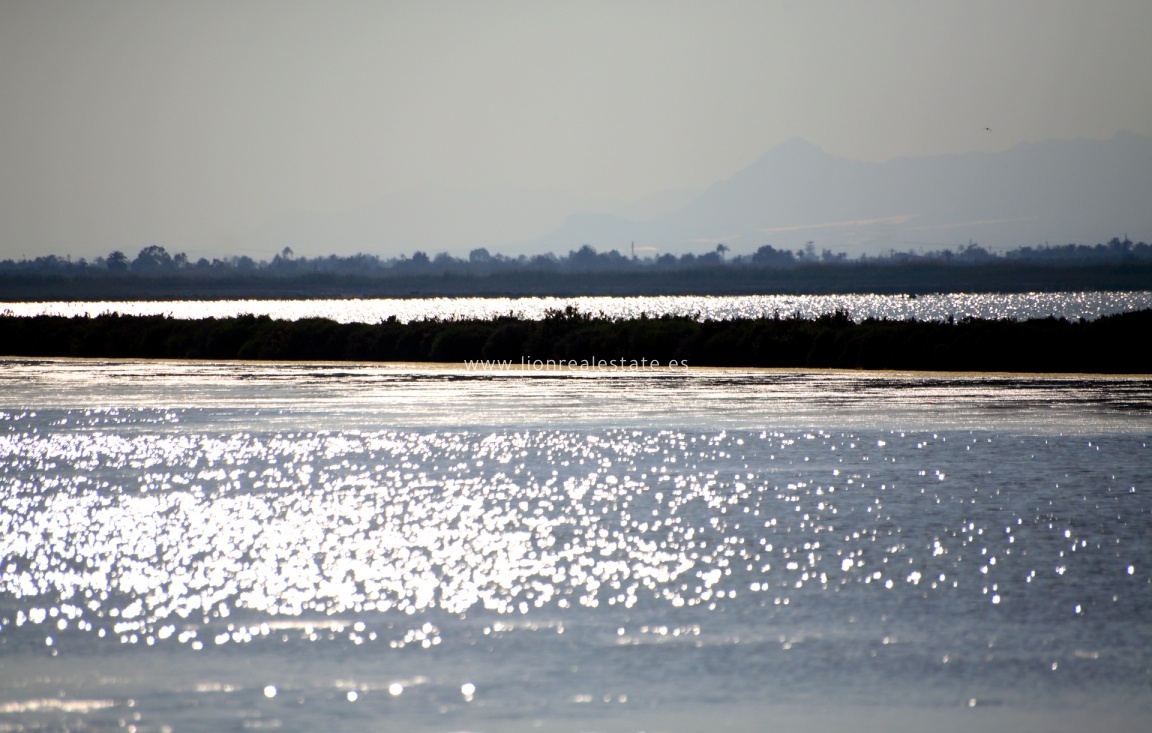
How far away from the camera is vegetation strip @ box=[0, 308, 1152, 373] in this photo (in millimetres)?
31750

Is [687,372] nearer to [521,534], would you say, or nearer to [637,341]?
[637,341]

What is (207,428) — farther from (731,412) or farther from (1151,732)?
(1151,732)

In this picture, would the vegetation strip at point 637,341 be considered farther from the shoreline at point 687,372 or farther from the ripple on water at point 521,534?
the ripple on water at point 521,534

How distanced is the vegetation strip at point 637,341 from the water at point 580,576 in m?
12.4

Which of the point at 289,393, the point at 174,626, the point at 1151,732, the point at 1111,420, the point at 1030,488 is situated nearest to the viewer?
the point at 1151,732

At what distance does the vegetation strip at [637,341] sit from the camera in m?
31.8

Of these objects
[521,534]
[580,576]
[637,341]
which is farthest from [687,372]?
[580,576]

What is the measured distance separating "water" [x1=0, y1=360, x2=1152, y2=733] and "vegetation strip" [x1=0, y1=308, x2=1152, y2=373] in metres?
12.4

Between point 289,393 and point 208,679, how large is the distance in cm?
2052

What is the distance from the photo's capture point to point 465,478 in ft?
48.1

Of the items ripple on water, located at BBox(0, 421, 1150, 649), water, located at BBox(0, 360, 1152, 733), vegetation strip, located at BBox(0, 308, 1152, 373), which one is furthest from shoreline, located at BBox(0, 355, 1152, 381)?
ripple on water, located at BBox(0, 421, 1150, 649)

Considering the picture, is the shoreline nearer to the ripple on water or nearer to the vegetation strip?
the vegetation strip

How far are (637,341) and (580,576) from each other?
27347mm

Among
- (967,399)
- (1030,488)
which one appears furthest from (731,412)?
(1030,488)
